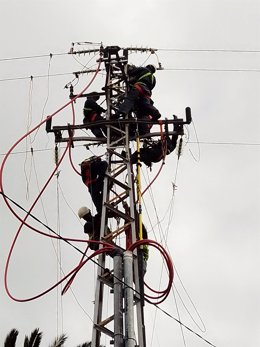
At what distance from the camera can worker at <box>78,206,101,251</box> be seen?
28.1ft

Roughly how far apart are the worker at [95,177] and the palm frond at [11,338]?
4.37 metres

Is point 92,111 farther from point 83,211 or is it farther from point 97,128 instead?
point 83,211

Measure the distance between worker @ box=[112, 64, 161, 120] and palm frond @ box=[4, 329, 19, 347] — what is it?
5.04 metres

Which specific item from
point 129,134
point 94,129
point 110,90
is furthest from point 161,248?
point 110,90

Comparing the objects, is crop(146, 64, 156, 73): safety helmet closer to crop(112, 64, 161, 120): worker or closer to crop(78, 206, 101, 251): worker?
crop(112, 64, 161, 120): worker

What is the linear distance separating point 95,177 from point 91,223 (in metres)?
0.72

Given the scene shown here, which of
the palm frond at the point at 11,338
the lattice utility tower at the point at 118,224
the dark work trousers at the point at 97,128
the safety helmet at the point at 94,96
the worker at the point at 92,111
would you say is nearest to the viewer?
the lattice utility tower at the point at 118,224

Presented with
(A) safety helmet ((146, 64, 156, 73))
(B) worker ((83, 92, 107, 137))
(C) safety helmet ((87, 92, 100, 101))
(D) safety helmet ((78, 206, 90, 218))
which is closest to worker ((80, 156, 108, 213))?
(D) safety helmet ((78, 206, 90, 218))

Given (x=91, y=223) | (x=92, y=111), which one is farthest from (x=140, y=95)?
(x=91, y=223)

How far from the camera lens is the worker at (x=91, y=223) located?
28.1 feet

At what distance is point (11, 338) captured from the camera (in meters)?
11.8

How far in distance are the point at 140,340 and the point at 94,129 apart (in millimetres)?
3999

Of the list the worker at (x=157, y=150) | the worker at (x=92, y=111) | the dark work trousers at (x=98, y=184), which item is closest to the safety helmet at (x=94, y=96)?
the worker at (x=92, y=111)

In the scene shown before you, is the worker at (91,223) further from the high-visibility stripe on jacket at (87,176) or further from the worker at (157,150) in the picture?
the worker at (157,150)
